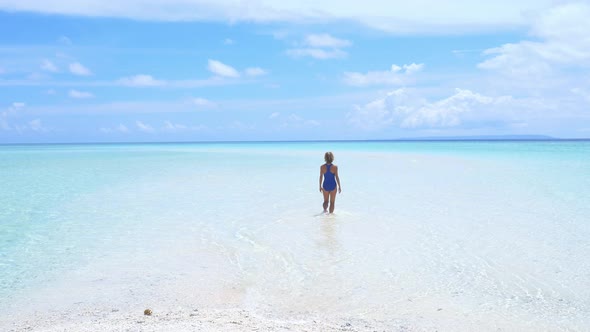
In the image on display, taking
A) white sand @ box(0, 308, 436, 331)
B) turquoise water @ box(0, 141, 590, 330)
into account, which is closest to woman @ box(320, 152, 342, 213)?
turquoise water @ box(0, 141, 590, 330)

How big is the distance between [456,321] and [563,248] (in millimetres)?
3531

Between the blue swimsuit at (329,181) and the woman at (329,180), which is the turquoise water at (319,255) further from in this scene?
the blue swimsuit at (329,181)

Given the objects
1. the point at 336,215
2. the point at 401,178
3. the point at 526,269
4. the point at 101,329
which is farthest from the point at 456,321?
the point at 401,178

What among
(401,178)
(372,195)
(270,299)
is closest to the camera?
(270,299)

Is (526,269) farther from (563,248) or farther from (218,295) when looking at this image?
(218,295)

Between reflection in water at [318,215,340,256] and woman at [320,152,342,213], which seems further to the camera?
woman at [320,152,342,213]

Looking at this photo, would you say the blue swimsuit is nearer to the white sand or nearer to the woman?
the woman

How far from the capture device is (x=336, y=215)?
10.4 m

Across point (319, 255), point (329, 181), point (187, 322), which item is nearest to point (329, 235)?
point (319, 255)

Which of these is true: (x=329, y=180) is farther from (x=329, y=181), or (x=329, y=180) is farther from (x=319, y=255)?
(x=319, y=255)

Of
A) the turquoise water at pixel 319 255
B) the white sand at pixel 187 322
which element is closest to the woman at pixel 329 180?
the turquoise water at pixel 319 255

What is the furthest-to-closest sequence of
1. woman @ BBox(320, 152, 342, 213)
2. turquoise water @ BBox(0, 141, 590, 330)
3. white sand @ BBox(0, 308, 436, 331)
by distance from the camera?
woman @ BBox(320, 152, 342, 213)
turquoise water @ BBox(0, 141, 590, 330)
white sand @ BBox(0, 308, 436, 331)

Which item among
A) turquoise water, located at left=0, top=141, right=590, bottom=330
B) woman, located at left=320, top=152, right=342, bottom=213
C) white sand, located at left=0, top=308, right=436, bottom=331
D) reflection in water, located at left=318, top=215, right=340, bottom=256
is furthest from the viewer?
woman, located at left=320, top=152, right=342, bottom=213

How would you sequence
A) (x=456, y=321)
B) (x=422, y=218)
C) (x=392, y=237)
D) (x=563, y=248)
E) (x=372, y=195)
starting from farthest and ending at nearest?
(x=372, y=195), (x=422, y=218), (x=392, y=237), (x=563, y=248), (x=456, y=321)
